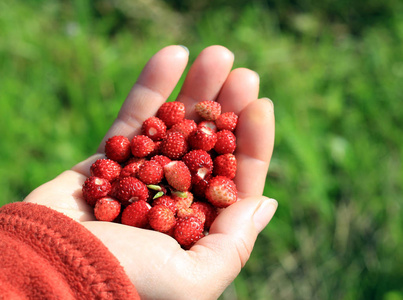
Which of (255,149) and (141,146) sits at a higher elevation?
(255,149)

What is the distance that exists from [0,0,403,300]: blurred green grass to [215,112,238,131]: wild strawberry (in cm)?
62

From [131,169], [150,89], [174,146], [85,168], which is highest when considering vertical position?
[150,89]

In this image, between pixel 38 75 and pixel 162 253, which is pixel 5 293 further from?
pixel 38 75

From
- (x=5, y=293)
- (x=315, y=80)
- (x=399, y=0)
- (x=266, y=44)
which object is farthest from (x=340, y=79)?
(x=5, y=293)

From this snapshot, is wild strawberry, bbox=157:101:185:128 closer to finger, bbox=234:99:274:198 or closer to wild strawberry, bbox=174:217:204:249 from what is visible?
finger, bbox=234:99:274:198

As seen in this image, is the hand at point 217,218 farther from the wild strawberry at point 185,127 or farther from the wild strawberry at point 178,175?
the wild strawberry at point 178,175

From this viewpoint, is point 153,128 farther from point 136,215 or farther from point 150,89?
point 136,215

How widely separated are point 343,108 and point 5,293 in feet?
8.26

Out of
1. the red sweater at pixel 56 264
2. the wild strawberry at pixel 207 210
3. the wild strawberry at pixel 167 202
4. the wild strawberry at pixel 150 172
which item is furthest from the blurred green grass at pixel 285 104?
the red sweater at pixel 56 264

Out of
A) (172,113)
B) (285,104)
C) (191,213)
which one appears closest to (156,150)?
(172,113)

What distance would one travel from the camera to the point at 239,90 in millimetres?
2326

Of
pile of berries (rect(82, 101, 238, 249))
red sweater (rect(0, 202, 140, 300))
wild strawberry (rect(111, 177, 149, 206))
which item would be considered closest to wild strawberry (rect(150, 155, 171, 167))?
pile of berries (rect(82, 101, 238, 249))

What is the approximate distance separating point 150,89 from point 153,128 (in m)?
0.27

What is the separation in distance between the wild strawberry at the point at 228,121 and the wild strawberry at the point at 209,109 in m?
0.05
